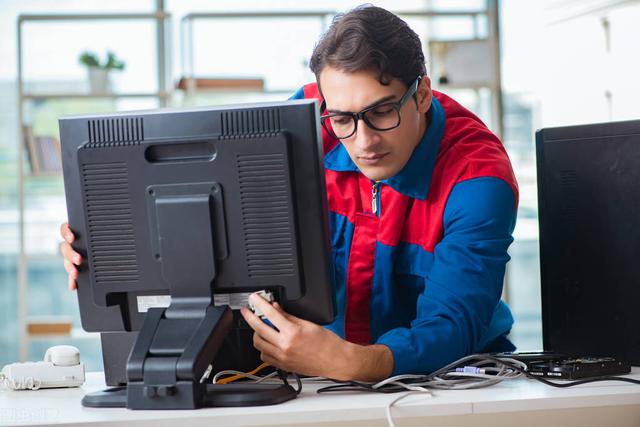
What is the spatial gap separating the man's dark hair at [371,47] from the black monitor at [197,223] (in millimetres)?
262

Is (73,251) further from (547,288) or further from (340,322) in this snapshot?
(547,288)

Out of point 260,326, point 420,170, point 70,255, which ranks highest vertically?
point 420,170

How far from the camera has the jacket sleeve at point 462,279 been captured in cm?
153

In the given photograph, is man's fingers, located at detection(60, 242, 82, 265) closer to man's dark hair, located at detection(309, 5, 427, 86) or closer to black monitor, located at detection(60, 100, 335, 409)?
black monitor, located at detection(60, 100, 335, 409)

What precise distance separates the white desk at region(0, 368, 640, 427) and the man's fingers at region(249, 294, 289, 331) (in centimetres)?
12

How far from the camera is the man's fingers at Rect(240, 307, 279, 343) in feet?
4.62

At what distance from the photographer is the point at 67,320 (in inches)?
163

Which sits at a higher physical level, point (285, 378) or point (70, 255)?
point (70, 255)

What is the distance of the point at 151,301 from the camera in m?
1.46

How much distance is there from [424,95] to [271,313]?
1.92ft

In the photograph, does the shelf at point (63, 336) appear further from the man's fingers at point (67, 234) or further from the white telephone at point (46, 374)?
the man's fingers at point (67, 234)

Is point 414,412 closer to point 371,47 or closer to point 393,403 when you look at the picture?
point 393,403

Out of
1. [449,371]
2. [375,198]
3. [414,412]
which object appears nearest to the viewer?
[414,412]

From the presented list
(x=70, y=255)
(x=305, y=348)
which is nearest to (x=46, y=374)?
(x=70, y=255)
